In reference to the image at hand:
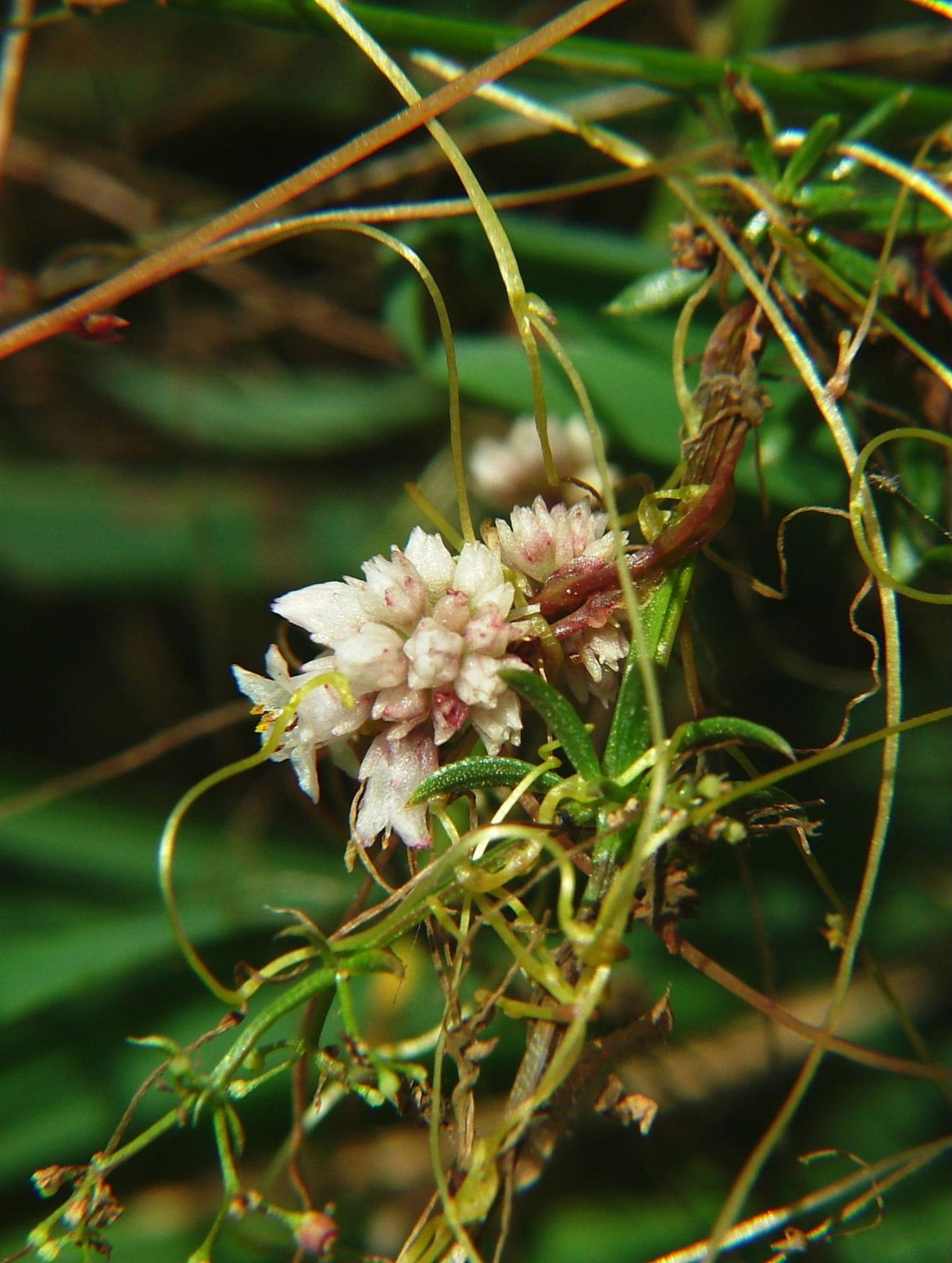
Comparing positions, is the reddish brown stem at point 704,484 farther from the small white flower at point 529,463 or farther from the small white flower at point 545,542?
the small white flower at point 529,463

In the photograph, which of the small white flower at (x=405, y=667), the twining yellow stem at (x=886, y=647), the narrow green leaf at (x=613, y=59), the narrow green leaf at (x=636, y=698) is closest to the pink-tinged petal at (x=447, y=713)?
the small white flower at (x=405, y=667)

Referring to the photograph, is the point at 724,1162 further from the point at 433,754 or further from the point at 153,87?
the point at 153,87

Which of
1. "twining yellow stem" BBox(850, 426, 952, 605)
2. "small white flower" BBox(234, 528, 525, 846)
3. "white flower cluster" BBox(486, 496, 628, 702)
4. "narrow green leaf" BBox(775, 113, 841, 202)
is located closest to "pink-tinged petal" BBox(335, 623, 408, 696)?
"small white flower" BBox(234, 528, 525, 846)

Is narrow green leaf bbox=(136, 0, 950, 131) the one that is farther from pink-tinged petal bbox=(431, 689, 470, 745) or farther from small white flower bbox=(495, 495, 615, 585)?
pink-tinged petal bbox=(431, 689, 470, 745)

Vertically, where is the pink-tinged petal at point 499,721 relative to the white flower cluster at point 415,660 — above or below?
below

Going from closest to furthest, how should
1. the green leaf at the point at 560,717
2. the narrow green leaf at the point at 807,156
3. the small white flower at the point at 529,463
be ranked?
the green leaf at the point at 560,717, the narrow green leaf at the point at 807,156, the small white flower at the point at 529,463

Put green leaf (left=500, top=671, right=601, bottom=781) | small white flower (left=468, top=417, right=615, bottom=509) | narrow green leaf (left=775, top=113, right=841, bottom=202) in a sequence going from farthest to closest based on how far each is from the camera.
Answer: small white flower (left=468, top=417, right=615, bottom=509) < narrow green leaf (left=775, top=113, right=841, bottom=202) < green leaf (left=500, top=671, right=601, bottom=781)

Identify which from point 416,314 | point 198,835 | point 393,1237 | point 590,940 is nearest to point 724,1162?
point 393,1237

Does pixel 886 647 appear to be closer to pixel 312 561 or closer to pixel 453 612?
pixel 453 612

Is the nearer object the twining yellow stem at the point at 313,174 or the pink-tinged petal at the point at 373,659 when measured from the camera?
the pink-tinged petal at the point at 373,659
